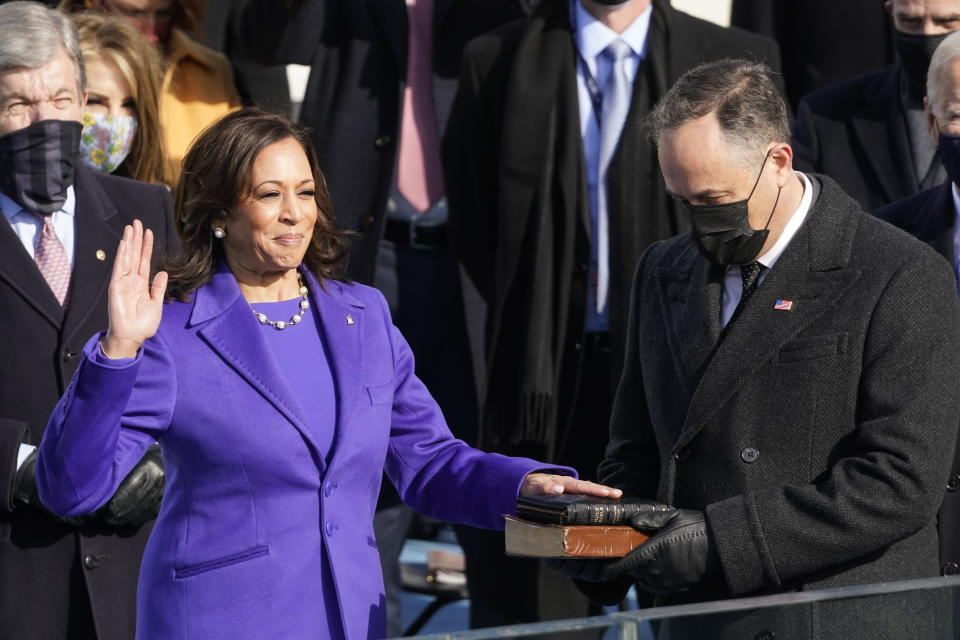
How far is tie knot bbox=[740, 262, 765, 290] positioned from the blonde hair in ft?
6.83

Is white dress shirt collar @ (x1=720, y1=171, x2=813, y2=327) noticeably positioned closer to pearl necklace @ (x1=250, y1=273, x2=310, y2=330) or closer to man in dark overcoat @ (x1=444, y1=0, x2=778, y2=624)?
pearl necklace @ (x1=250, y1=273, x2=310, y2=330)

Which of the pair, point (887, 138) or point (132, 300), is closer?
point (132, 300)

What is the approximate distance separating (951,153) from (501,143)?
1470 millimetres

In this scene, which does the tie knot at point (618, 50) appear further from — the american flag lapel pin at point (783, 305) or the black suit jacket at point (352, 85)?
the american flag lapel pin at point (783, 305)

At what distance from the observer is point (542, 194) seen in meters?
4.65

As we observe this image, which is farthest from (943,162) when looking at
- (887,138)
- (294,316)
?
(294,316)

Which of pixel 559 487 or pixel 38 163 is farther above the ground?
pixel 38 163

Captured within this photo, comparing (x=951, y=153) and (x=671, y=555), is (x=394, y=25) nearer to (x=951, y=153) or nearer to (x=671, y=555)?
(x=951, y=153)

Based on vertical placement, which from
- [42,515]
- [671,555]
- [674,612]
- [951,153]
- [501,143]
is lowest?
[42,515]

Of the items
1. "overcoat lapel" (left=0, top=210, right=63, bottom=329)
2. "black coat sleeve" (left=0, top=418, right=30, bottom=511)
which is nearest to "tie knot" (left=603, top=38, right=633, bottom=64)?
"overcoat lapel" (left=0, top=210, right=63, bottom=329)

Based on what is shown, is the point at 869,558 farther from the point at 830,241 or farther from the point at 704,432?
the point at 830,241

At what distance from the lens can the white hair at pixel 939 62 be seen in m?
3.71

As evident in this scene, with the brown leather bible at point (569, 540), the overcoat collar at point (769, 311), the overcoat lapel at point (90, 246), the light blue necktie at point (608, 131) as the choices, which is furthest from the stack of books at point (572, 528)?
the light blue necktie at point (608, 131)

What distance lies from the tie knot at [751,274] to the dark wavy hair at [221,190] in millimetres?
844
